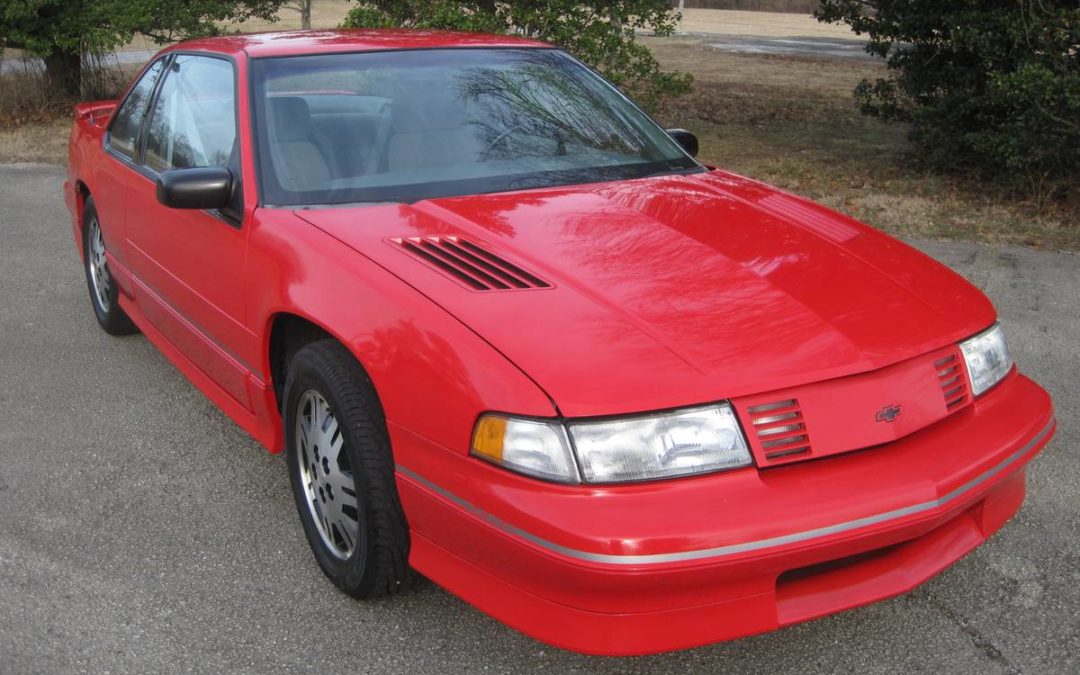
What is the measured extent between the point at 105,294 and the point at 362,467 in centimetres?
321

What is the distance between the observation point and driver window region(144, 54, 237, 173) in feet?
12.5

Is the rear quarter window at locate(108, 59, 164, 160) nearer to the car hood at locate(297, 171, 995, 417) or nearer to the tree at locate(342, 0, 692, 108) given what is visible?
the car hood at locate(297, 171, 995, 417)

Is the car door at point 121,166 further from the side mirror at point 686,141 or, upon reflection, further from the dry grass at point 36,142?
the dry grass at point 36,142

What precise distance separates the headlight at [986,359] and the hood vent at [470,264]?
3.66 ft

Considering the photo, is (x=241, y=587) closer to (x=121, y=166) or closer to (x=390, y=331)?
(x=390, y=331)

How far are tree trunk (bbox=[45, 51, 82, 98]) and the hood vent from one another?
11913 millimetres

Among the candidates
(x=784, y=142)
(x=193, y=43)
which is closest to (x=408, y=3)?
(x=784, y=142)

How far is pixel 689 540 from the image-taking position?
2.27 metres

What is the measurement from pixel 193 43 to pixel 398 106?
137cm

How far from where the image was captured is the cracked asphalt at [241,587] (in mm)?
2832

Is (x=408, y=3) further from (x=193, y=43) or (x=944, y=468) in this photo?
(x=944, y=468)

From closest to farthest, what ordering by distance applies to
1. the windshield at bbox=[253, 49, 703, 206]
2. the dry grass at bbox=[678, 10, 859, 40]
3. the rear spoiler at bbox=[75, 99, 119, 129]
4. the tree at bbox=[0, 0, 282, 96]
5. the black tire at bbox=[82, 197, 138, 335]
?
the windshield at bbox=[253, 49, 703, 206], the black tire at bbox=[82, 197, 138, 335], the rear spoiler at bbox=[75, 99, 119, 129], the tree at bbox=[0, 0, 282, 96], the dry grass at bbox=[678, 10, 859, 40]

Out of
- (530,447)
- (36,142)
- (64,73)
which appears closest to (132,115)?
(530,447)

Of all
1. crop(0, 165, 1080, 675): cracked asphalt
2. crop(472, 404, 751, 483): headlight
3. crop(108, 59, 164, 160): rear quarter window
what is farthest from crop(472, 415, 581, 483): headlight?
crop(108, 59, 164, 160): rear quarter window
